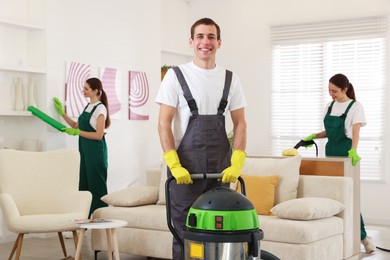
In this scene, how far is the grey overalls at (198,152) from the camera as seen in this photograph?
301cm

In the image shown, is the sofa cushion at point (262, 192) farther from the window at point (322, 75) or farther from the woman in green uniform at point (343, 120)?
the window at point (322, 75)

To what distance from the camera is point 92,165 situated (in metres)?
6.63

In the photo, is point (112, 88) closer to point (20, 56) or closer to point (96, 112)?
point (96, 112)

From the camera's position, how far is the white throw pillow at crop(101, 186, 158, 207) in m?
5.42

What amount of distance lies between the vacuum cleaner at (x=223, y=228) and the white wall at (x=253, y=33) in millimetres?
6039

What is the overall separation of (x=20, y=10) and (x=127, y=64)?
150 centimetres

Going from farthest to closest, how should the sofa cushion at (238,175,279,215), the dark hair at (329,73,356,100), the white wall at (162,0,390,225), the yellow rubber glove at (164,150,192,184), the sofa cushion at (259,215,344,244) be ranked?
the white wall at (162,0,390,225), the dark hair at (329,73,356,100), the sofa cushion at (238,175,279,215), the sofa cushion at (259,215,344,244), the yellow rubber glove at (164,150,192,184)

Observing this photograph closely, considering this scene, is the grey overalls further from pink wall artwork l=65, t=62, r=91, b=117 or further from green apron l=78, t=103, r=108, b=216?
pink wall artwork l=65, t=62, r=91, b=117

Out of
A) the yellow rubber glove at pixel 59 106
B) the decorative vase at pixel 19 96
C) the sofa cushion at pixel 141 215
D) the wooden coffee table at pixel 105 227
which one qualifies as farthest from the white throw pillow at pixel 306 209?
the decorative vase at pixel 19 96

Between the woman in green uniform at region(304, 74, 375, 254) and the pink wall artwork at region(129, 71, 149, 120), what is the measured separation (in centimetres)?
246

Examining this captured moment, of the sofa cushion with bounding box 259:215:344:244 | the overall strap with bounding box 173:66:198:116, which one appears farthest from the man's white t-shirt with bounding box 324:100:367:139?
the overall strap with bounding box 173:66:198:116

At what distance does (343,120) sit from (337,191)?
111 cm

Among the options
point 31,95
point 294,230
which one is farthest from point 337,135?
point 31,95

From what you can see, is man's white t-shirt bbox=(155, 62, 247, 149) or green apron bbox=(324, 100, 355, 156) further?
green apron bbox=(324, 100, 355, 156)
